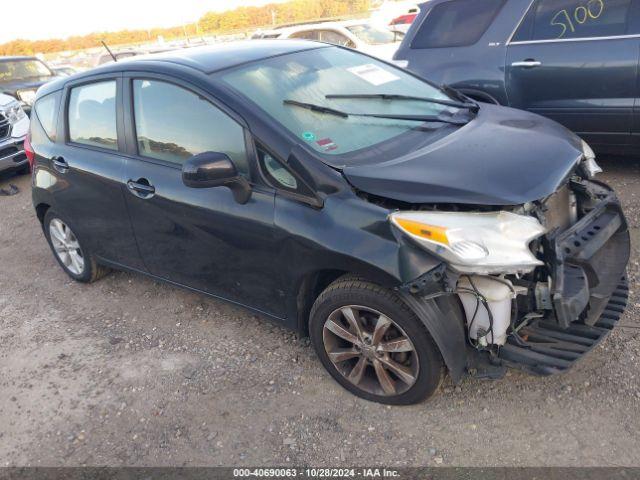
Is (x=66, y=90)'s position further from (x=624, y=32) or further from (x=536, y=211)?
(x=624, y=32)

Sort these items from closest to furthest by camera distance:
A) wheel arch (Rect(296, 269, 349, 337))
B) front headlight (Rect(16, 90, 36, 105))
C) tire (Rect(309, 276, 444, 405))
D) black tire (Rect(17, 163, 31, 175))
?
tire (Rect(309, 276, 444, 405))
wheel arch (Rect(296, 269, 349, 337))
black tire (Rect(17, 163, 31, 175))
front headlight (Rect(16, 90, 36, 105))

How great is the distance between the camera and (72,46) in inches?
2152

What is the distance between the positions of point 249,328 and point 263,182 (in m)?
1.17

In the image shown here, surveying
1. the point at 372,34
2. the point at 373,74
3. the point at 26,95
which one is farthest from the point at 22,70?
the point at 373,74

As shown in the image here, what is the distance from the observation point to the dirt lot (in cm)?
245

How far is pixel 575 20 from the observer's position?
4648mm

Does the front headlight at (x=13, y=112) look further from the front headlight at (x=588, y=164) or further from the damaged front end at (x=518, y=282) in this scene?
the front headlight at (x=588, y=164)

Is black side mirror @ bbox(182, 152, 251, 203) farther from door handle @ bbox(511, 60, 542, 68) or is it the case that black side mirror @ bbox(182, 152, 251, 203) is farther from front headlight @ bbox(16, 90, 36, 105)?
front headlight @ bbox(16, 90, 36, 105)

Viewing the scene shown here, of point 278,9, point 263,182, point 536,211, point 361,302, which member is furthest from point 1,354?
point 278,9

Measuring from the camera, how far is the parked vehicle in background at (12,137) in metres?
7.46

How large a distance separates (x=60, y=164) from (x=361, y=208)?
99.0 inches

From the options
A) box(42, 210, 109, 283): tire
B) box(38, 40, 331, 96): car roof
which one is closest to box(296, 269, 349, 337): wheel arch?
box(38, 40, 331, 96): car roof

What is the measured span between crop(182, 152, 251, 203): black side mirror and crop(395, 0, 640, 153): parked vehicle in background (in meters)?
3.25

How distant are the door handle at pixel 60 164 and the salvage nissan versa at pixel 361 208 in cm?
22
